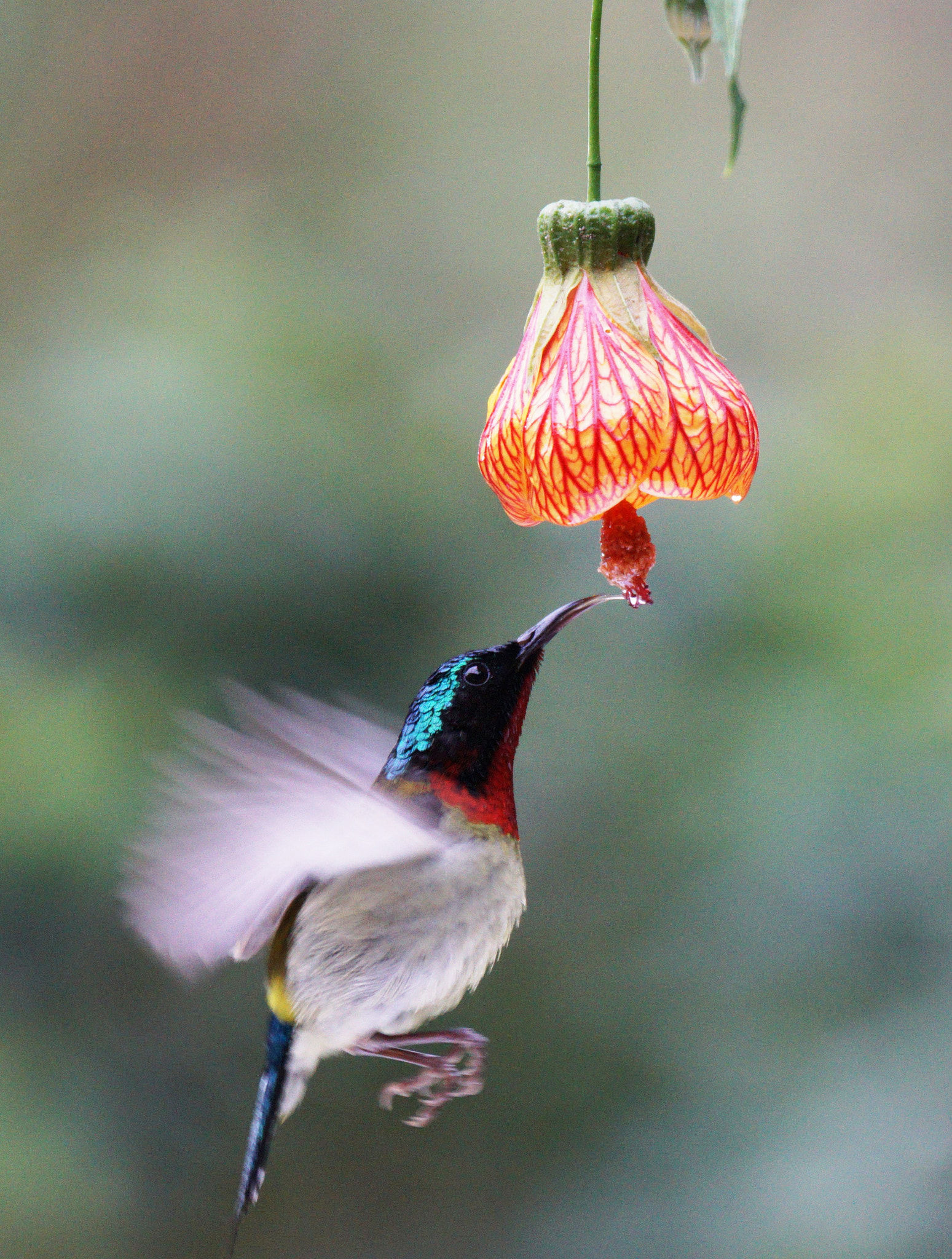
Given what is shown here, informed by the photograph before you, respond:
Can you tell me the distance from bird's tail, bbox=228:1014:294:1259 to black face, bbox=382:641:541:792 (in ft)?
0.88

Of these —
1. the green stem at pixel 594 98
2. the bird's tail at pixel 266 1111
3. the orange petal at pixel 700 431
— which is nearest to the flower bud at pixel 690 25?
the green stem at pixel 594 98

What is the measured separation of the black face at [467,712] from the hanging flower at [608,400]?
0.25 metres

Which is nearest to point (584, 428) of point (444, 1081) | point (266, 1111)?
point (444, 1081)

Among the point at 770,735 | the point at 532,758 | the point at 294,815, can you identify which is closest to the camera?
the point at 294,815

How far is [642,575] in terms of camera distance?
0.88 meters

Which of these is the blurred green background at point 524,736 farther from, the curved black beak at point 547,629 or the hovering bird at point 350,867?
the curved black beak at point 547,629

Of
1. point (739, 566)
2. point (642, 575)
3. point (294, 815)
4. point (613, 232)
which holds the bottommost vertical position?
point (294, 815)

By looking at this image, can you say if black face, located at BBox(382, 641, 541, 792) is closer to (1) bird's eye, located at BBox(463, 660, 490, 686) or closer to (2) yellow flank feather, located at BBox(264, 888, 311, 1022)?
(1) bird's eye, located at BBox(463, 660, 490, 686)

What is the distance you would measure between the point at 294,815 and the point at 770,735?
1.27 m

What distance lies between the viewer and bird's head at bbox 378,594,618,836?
117 centimetres

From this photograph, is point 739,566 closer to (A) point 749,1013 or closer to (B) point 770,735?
(B) point 770,735

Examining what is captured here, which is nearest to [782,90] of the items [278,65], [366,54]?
[366,54]

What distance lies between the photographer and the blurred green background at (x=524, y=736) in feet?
6.64

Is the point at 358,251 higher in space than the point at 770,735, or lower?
higher
